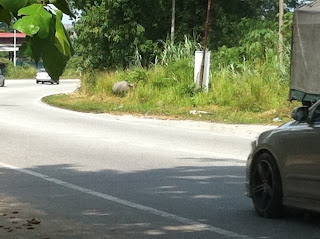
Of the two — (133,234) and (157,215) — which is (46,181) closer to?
(157,215)

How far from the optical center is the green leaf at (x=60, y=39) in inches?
159

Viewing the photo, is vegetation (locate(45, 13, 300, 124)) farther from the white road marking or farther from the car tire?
the car tire

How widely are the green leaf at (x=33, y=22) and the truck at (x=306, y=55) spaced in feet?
63.3

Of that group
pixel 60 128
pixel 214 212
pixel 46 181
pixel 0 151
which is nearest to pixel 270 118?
pixel 60 128

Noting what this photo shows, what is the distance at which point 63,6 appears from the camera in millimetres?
4246

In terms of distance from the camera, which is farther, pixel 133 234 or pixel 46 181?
pixel 46 181

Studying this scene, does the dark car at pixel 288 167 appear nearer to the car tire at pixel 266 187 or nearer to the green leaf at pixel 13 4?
the car tire at pixel 266 187

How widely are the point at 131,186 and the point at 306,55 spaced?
1242 cm

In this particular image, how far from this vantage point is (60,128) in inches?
942

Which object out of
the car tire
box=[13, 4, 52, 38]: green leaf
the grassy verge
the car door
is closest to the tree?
box=[13, 4, 52, 38]: green leaf

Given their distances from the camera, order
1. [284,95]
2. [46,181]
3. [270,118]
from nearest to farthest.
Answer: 1. [46,181]
2. [270,118]
3. [284,95]

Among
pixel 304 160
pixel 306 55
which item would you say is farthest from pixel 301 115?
pixel 306 55

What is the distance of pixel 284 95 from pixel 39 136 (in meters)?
9.77

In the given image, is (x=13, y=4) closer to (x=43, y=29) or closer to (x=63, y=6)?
(x=43, y=29)
